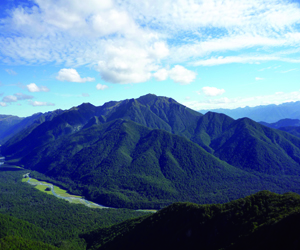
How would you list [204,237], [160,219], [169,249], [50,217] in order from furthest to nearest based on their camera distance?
[50,217], [160,219], [169,249], [204,237]

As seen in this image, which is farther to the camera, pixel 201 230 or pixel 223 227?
pixel 201 230

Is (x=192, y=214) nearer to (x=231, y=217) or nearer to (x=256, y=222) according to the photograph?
(x=231, y=217)

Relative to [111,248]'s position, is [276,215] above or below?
above

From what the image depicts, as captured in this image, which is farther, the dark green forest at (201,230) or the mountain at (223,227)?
the dark green forest at (201,230)

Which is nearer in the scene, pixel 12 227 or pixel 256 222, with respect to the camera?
pixel 256 222

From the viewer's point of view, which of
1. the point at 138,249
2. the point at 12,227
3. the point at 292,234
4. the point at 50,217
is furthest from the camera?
the point at 50,217

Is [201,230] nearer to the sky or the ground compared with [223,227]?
nearer to the ground

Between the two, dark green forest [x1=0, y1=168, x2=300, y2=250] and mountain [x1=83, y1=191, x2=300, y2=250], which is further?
dark green forest [x1=0, y1=168, x2=300, y2=250]

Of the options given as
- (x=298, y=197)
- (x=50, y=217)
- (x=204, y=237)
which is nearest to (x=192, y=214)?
(x=204, y=237)
